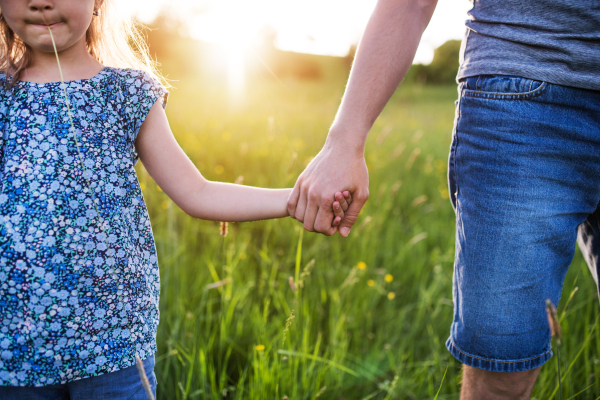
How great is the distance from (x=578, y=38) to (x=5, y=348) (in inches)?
54.5

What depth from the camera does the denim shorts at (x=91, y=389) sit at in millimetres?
907

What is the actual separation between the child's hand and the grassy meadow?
19 cm

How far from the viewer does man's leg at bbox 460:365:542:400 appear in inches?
40.6

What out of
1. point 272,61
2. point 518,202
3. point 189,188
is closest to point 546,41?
point 518,202

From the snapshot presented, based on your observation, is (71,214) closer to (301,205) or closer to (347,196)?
(301,205)

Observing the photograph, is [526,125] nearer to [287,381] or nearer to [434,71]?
[287,381]

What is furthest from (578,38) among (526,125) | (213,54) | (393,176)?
(213,54)

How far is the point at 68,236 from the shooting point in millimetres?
886

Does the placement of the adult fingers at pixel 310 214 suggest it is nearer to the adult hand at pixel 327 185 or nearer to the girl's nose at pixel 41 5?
the adult hand at pixel 327 185

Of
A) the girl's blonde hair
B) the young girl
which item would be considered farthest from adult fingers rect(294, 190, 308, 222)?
the girl's blonde hair

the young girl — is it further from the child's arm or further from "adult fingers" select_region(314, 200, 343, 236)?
"adult fingers" select_region(314, 200, 343, 236)

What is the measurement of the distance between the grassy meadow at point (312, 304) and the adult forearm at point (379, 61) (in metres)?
0.36

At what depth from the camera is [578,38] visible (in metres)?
0.90

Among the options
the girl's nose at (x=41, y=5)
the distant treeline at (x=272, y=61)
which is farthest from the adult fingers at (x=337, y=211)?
the distant treeline at (x=272, y=61)
